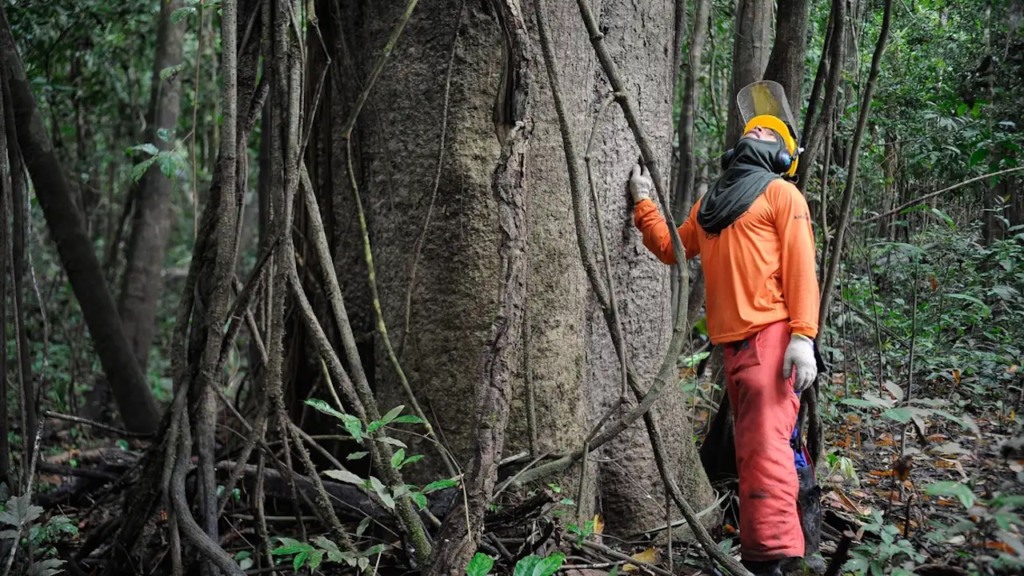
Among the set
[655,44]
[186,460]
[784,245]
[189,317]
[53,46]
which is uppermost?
[53,46]

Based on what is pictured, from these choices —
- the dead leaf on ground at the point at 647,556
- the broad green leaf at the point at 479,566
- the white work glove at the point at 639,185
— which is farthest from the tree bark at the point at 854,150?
the broad green leaf at the point at 479,566

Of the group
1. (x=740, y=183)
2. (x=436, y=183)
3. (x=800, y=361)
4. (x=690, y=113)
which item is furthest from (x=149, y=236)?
(x=800, y=361)

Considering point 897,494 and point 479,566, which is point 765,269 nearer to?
point 897,494

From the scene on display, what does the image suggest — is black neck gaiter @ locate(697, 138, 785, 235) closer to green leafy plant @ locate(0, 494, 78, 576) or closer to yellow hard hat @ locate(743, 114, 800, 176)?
yellow hard hat @ locate(743, 114, 800, 176)

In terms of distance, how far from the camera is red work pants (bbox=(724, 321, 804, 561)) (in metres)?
3.17

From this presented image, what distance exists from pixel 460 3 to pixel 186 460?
79.6 inches

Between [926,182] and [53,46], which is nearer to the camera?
[926,182]

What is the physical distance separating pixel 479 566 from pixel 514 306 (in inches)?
29.9

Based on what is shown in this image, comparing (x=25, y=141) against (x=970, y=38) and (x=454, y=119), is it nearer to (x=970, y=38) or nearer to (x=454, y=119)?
(x=454, y=119)

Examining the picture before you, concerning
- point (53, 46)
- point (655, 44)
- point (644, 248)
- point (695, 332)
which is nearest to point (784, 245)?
point (644, 248)

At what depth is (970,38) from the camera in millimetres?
4812

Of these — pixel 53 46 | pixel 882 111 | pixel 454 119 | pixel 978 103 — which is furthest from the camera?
pixel 53 46

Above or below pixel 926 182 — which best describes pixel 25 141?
above

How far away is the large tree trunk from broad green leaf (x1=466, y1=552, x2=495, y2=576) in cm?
78
